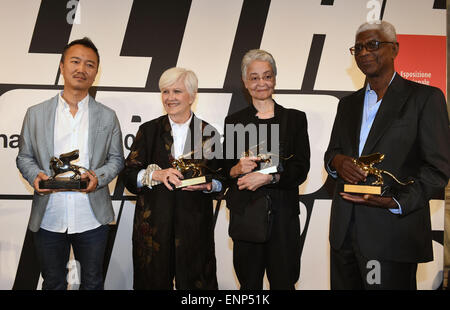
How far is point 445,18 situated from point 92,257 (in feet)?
13.3

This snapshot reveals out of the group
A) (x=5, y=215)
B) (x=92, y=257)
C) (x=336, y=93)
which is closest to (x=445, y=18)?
(x=336, y=93)

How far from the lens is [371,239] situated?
2.28 meters

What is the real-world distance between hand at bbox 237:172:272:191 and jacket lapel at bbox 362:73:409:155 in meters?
0.63

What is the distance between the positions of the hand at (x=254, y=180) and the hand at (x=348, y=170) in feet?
1.43

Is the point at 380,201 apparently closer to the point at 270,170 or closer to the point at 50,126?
the point at 270,170

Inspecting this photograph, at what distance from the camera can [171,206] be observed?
279 cm

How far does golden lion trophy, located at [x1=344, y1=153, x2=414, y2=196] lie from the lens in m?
2.18

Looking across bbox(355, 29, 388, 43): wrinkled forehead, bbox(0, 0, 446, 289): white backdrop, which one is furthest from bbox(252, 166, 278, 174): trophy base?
bbox(0, 0, 446, 289): white backdrop

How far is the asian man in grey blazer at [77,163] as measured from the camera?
2.84m

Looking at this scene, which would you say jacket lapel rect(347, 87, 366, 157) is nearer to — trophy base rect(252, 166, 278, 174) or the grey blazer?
trophy base rect(252, 166, 278, 174)

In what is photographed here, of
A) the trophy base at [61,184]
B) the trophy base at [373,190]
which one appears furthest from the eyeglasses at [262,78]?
the trophy base at [61,184]

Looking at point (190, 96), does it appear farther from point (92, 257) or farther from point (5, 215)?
point (5, 215)

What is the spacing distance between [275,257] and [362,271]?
594mm

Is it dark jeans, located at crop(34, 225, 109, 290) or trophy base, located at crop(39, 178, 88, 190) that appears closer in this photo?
trophy base, located at crop(39, 178, 88, 190)
